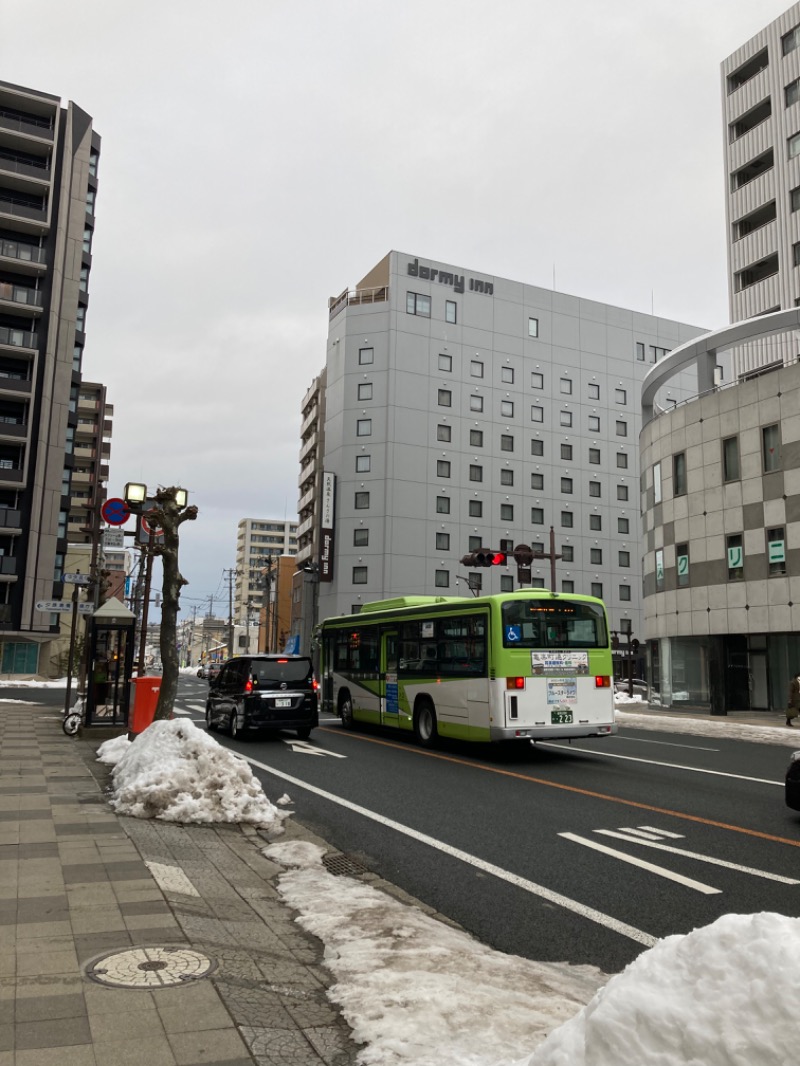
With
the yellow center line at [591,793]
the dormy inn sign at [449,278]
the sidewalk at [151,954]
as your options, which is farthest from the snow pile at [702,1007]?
the dormy inn sign at [449,278]

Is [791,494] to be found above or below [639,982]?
above

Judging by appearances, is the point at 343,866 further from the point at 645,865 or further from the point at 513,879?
the point at 645,865

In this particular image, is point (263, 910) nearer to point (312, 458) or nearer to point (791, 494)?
point (791, 494)

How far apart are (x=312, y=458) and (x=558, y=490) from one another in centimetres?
2207

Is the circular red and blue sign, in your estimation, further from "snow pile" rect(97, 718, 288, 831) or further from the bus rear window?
the bus rear window

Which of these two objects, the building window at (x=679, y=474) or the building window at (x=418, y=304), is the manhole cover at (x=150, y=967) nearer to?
the building window at (x=679, y=474)

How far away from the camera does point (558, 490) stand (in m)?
65.6

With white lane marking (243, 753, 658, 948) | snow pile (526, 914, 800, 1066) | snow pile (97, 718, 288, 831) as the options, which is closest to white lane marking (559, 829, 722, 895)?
white lane marking (243, 753, 658, 948)

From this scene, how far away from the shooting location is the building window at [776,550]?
97.1 feet

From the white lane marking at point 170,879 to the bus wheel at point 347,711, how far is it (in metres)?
14.6

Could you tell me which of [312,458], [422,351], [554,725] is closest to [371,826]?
[554,725]

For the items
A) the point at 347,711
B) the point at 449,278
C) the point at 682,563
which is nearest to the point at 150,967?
the point at 347,711

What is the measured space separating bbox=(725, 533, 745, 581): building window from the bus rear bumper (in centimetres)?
1888

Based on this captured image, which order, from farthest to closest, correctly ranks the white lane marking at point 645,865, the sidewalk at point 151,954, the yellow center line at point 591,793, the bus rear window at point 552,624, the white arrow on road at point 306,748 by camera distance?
the white arrow on road at point 306,748, the bus rear window at point 552,624, the yellow center line at point 591,793, the white lane marking at point 645,865, the sidewalk at point 151,954
